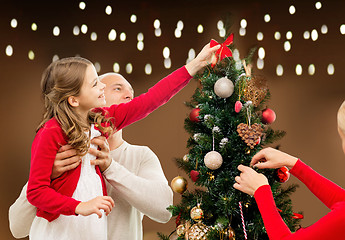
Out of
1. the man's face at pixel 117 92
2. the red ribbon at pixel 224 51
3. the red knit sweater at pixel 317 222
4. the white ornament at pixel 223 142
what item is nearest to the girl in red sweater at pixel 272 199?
the red knit sweater at pixel 317 222

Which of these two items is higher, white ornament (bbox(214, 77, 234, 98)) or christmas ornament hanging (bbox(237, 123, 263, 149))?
white ornament (bbox(214, 77, 234, 98))

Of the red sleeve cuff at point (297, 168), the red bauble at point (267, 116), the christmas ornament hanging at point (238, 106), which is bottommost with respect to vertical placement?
the red sleeve cuff at point (297, 168)

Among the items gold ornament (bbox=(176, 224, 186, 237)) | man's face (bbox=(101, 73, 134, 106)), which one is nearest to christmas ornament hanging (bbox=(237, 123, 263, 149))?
gold ornament (bbox=(176, 224, 186, 237))

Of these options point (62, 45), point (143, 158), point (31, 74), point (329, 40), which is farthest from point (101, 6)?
point (143, 158)

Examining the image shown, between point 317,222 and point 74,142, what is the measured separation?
764 mm

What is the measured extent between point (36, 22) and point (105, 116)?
8.68 ft

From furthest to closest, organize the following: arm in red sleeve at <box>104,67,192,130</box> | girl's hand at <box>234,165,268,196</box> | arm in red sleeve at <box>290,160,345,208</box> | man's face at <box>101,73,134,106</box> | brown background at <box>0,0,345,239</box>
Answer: brown background at <box>0,0,345,239</box> < man's face at <box>101,73,134,106</box> < arm in red sleeve at <box>104,67,192,130</box> < arm in red sleeve at <box>290,160,345,208</box> < girl's hand at <box>234,165,268,196</box>

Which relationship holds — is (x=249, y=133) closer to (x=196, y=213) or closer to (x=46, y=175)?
(x=196, y=213)

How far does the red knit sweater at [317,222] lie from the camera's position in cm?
104

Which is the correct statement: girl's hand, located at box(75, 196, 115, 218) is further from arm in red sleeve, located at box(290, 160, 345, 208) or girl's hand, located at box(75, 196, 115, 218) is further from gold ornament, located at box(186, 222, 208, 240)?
arm in red sleeve, located at box(290, 160, 345, 208)

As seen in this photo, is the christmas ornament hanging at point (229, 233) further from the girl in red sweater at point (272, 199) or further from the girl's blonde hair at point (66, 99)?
the girl's blonde hair at point (66, 99)

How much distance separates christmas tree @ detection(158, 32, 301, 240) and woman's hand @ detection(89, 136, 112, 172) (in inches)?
10.5

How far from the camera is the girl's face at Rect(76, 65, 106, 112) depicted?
4.89 feet

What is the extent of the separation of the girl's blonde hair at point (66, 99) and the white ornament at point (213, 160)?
384 mm
